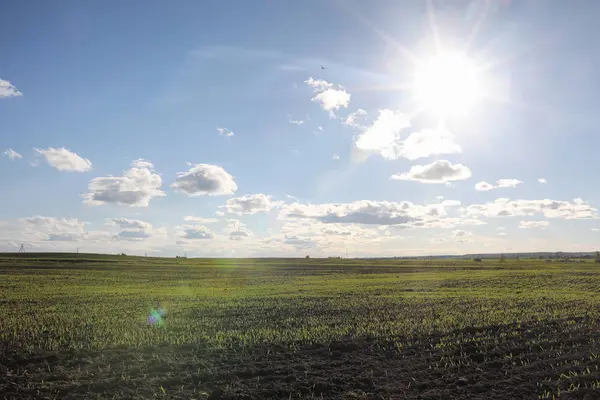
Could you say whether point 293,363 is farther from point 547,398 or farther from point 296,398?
point 547,398

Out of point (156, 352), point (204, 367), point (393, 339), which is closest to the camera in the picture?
point (204, 367)

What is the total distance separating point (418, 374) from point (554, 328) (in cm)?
838

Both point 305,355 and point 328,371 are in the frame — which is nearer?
point 328,371

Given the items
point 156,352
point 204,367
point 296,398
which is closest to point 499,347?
point 296,398

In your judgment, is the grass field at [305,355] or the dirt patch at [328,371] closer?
the dirt patch at [328,371]

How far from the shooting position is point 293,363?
448 inches

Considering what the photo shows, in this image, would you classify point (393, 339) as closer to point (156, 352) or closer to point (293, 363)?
point (293, 363)

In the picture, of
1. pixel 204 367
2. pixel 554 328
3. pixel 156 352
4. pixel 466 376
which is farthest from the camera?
pixel 554 328

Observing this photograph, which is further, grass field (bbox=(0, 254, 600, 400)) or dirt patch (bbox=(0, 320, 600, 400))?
grass field (bbox=(0, 254, 600, 400))

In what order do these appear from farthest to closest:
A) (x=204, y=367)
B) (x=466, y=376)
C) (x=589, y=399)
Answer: (x=204, y=367) < (x=466, y=376) < (x=589, y=399)

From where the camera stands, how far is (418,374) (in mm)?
10578

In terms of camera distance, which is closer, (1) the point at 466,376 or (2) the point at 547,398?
(2) the point at 547,398

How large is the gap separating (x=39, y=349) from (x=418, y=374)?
36.0ft

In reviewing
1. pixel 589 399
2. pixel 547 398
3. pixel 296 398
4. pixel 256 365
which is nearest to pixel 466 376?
pixel 547 398
